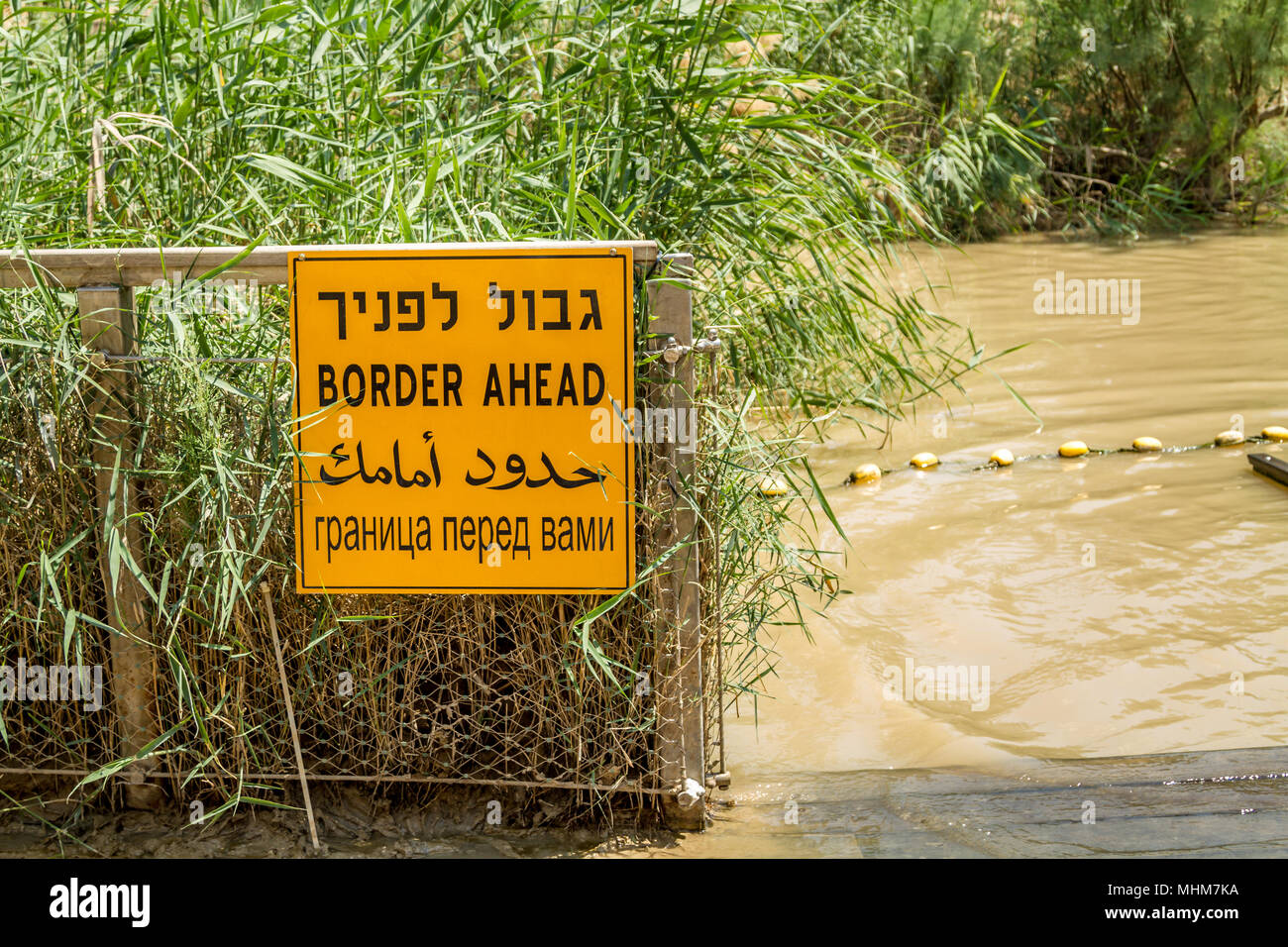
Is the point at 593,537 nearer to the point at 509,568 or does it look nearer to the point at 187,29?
the point at 509,568

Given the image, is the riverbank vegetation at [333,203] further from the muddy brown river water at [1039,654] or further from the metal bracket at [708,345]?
the muddy brown river water at [1039,654]

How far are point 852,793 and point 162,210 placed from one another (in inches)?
97.0

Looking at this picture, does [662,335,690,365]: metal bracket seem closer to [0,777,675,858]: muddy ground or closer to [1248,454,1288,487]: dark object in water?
[0,777,675,858]: muddy ground

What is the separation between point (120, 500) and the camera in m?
2.93

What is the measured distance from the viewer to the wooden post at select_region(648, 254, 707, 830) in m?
2.82

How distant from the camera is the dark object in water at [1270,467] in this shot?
5.34m
